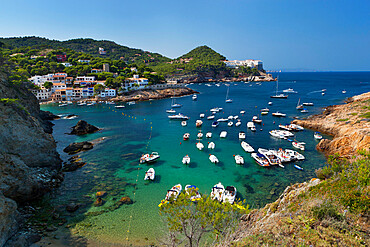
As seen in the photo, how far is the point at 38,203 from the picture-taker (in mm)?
22203

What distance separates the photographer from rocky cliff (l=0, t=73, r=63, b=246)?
1704cm

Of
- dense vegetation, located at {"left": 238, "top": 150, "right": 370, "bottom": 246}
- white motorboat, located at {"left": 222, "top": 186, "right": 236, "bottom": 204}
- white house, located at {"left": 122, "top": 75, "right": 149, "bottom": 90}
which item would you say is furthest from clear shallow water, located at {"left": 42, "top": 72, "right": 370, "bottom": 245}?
white house, located at {"left": 122, "top": 75, "right": 149, "bottom": 90}

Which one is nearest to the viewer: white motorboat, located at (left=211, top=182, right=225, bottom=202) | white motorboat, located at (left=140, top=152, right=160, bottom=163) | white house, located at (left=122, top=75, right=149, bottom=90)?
white motorboat, located at (left=211, top=182, right=225, bottom=202)

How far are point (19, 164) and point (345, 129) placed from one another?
55764 millimetres

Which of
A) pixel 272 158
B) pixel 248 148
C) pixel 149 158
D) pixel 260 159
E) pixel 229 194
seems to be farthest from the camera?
pixel 248 148

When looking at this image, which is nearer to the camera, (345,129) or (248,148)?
(248,148)

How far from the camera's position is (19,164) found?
866 inches

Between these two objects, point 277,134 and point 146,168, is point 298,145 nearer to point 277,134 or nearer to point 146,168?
point 277,134

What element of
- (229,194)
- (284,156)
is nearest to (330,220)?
(229,194)

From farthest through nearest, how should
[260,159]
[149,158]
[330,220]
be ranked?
[149,158], [260,159], [330,220]

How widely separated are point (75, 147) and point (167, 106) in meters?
50.6

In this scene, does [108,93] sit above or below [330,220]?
above

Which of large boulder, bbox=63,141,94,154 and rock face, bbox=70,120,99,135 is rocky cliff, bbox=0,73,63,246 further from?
rock face, bbox=70,120,99,135

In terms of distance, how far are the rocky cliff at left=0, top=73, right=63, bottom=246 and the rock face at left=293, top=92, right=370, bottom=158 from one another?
40634mm
